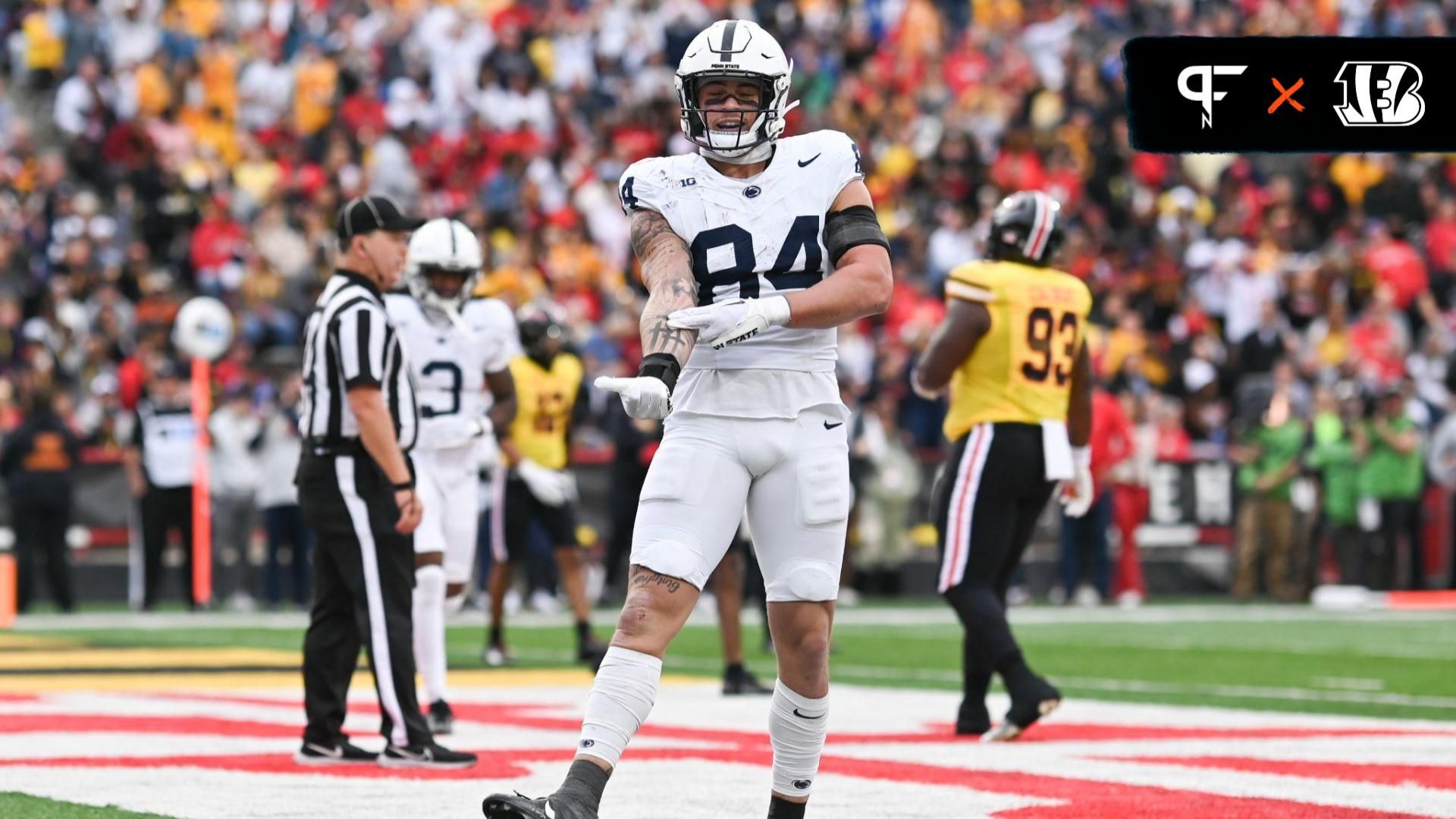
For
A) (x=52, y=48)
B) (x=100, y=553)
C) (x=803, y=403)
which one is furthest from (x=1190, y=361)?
(x=803, y=403)

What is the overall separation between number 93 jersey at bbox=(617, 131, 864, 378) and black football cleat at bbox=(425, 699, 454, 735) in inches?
144

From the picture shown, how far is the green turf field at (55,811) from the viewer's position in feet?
21.5

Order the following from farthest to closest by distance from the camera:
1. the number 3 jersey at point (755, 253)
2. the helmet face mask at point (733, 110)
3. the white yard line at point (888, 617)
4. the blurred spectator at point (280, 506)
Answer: the blurred spectator at point (280, 506)
the white yard line at point (888, 617)
the helmet face mask at point (733, 110)
the number 3 jersey at point (755, 253)

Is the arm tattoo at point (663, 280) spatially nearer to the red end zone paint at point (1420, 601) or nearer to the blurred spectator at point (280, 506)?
the blurred spectator at point (280, 506)

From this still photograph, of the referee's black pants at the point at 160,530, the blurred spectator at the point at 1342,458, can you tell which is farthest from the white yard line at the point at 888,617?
the blurred spectator at the point at 1342,458

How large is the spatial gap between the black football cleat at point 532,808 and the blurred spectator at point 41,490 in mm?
14749

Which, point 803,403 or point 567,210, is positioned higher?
point 567,210

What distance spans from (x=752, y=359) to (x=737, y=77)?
720mm

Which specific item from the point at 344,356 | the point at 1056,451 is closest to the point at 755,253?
the point at 344,356

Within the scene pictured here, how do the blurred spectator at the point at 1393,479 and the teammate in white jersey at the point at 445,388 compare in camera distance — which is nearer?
the teammate in white jersey at the point at 445,388

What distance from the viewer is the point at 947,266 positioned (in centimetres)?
2455

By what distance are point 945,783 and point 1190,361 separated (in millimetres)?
16484

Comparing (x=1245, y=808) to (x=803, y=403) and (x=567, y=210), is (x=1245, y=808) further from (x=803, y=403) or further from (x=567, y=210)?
(x=567, y=210)

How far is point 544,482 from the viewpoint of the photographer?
1270cm
